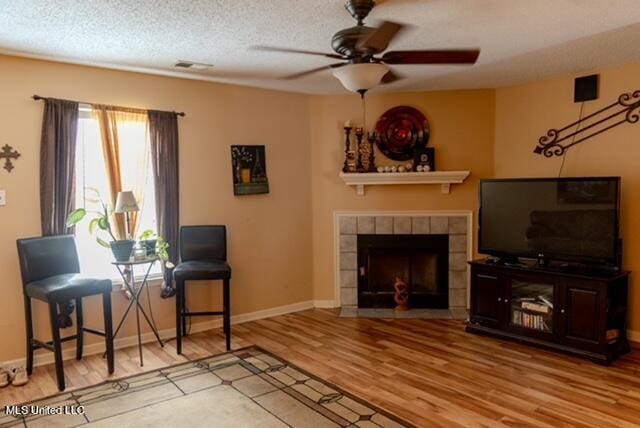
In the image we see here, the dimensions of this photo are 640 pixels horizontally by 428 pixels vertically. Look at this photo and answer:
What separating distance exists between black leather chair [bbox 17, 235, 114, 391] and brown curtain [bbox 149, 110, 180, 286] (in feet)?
2.50

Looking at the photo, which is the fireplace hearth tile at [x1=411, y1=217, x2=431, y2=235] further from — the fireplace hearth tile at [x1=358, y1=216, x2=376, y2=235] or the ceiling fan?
the ceiling fan

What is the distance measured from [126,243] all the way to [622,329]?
391 cm

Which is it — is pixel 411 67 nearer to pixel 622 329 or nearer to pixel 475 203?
pixel 475 203

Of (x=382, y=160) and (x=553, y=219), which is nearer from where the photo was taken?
(x=553, y=219)

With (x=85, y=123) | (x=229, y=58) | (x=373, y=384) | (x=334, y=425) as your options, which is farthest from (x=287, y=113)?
(x=334, y=425)

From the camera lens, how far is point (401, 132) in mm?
4980

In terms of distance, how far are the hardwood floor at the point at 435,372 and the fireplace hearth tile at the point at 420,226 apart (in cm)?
94

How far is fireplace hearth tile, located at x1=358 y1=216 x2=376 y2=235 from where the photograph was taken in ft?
16.7

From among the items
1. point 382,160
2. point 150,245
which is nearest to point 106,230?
point 150,245

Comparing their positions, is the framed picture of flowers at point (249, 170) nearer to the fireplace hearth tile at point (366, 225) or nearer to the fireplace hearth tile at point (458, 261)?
the fireplace hearth tile at point (366, 225)

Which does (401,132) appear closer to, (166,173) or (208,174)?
(208,174)

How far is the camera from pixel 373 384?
322 centimetres

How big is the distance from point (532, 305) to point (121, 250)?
3306 mm

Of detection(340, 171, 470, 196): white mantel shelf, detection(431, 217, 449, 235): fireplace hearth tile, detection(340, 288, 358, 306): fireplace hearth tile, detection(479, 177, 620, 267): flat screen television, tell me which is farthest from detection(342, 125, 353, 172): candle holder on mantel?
detection(479, 177, 620, 267): flat screen television
